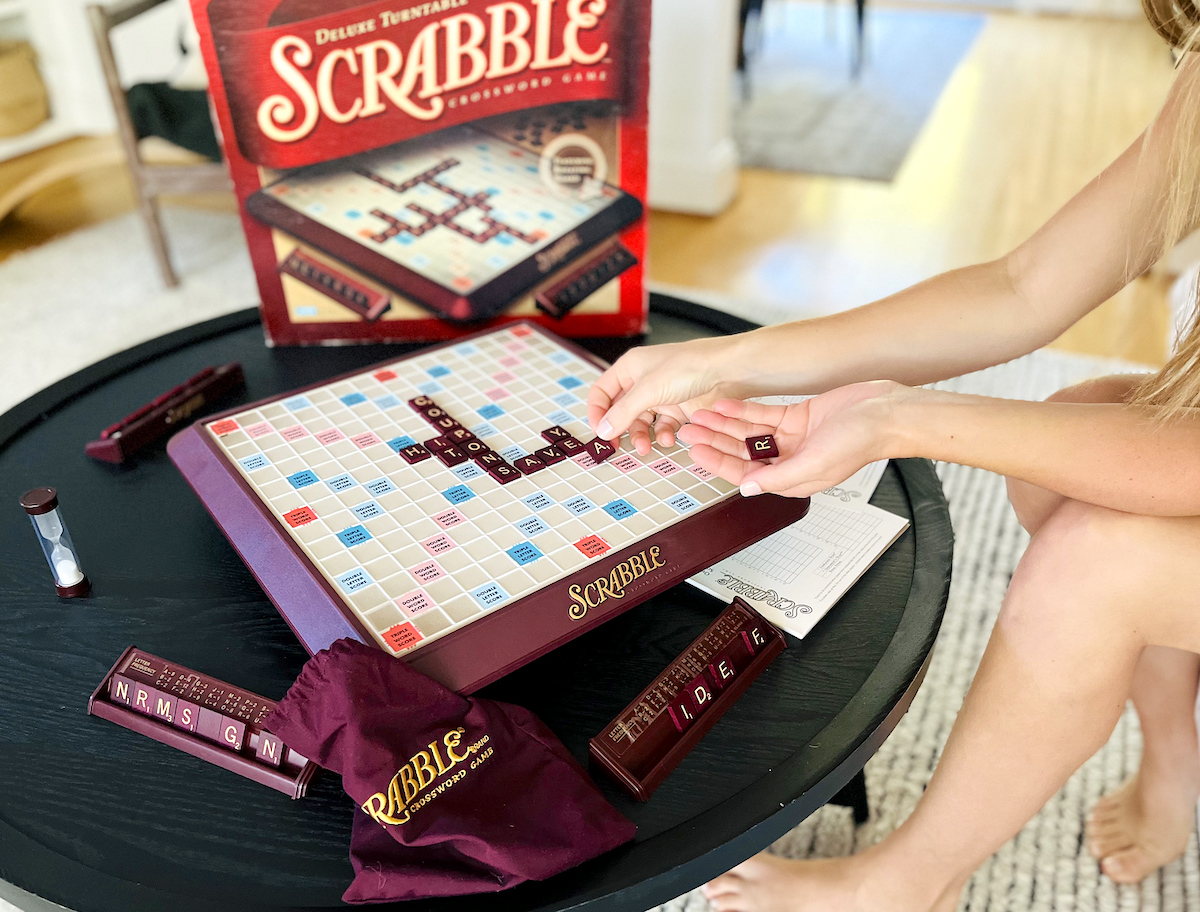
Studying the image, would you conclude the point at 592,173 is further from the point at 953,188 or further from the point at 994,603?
the point at 953,188

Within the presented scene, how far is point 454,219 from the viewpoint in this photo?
1081 mm

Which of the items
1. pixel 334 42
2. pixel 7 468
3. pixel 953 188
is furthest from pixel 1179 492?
pixel 953 188

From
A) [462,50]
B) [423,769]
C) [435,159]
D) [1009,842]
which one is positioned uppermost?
[462,50]

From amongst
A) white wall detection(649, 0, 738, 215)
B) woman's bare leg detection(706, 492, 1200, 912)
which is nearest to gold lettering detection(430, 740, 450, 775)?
woman's bare leg detection(706, 492, 1200, 912)

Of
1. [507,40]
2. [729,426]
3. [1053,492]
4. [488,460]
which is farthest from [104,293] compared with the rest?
[1053,492]

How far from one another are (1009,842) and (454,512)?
0.73m

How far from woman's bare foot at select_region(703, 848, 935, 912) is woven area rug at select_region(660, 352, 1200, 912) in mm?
66

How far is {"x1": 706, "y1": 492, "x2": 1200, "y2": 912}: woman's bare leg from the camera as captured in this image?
673 mm

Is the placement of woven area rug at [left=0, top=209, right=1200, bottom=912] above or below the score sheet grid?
below

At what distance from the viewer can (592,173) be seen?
41.5 inches

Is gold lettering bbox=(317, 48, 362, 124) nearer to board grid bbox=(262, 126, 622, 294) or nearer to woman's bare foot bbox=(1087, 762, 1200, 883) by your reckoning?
board grid bbox=(262, 126, 622, 294)

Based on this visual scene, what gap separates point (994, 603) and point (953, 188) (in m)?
→ 1.96

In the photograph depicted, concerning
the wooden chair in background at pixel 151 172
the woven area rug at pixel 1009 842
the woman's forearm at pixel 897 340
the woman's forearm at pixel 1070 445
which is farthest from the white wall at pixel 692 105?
the woman's forearm at pixel 1070 445

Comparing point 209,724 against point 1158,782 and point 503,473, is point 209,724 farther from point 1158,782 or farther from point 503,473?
point 1158,782
